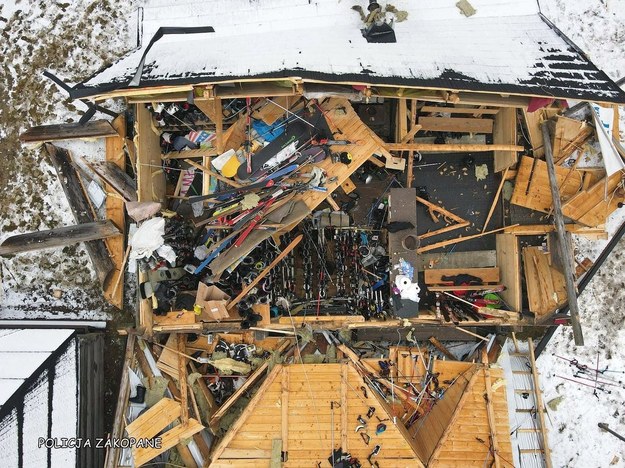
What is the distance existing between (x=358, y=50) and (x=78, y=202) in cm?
759

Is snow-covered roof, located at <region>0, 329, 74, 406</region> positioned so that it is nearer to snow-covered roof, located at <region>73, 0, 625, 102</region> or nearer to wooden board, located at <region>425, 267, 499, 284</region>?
snow-covered roof, located at <region>73, 0, 625, 102</region>

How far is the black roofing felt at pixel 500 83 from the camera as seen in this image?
8.07 metres

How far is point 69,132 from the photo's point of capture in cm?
1150

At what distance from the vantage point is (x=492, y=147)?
10.8 metres

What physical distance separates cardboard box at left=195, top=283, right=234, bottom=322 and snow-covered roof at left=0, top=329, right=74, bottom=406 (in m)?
3.09

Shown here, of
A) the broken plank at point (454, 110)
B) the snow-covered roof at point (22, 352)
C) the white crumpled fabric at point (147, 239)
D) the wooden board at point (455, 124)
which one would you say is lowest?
the snow-covered roof at point (22, 352)

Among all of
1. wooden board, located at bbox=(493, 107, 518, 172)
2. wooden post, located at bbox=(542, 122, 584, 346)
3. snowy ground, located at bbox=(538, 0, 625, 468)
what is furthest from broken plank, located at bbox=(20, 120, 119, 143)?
snowy ground, located at bbox=(538, 0, 625, 468)

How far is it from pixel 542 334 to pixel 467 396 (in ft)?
9.80

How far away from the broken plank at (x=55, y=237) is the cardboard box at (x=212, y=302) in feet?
9.04

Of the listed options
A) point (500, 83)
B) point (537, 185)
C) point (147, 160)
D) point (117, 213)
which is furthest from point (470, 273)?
point (117, 213)

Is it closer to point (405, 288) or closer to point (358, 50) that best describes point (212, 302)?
point (405, 288)

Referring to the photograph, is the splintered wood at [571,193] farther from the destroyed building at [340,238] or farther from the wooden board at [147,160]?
the wooden board at [147,160]

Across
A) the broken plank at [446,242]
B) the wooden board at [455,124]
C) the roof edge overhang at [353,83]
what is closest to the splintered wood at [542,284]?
the broken plank at [446,242]

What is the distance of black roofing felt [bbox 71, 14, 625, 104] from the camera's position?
807 centimetres
